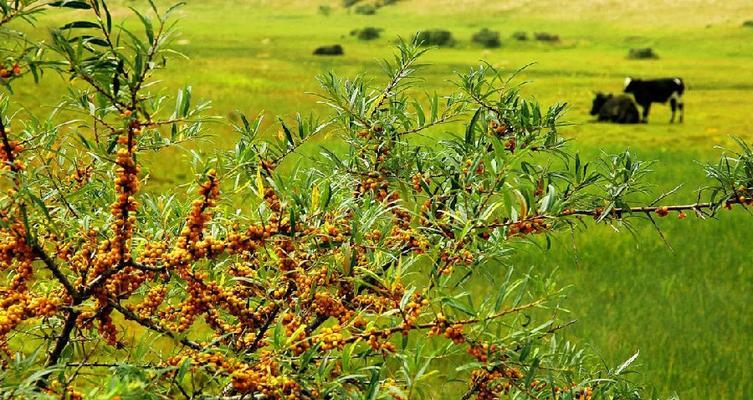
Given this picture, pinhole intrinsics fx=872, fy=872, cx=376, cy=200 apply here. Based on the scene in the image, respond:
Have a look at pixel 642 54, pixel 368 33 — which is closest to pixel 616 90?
pixel 642 54

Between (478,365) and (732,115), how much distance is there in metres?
18.2

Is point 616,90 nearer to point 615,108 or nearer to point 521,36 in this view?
point 615,108

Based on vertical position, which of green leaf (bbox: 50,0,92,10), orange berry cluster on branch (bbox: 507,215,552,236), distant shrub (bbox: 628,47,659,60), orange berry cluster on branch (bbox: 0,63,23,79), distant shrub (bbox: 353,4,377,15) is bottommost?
distant shrub (bbox: 628,47,659,60)

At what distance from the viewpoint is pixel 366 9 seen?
45.1 m

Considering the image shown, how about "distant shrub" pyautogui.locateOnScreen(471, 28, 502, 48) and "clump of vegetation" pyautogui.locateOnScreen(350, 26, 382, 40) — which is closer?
"distant shrub" pyautogui.locateOnScreen(471, 28, 502, 48)

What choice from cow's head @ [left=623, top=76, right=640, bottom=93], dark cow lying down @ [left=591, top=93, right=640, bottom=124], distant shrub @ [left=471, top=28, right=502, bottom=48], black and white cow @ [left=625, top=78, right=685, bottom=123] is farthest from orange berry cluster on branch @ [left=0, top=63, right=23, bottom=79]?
distant shrub @ [left=471, top=28, right=502, bottom=48]

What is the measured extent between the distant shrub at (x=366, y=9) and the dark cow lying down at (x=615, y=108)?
27658mm

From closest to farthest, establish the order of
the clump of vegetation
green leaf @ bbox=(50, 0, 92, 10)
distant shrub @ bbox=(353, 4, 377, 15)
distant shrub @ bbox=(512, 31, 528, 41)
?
1. green leaf @ bbox=(50, 0, 92, 10)
2. distant shrub @ bbox=(512, 31, 528, 41)
3. the clump of vegetation
4. distant shrub @ bbox=(353, 4, 377, 15)

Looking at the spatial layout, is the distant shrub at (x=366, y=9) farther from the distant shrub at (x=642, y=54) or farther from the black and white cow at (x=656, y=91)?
the black and white cow at (x=656, y=91)

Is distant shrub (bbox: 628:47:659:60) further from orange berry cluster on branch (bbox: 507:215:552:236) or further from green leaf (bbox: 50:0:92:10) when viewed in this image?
green leaf (bbox: 50:0:92:10)

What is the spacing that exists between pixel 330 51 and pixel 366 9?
16263 mm

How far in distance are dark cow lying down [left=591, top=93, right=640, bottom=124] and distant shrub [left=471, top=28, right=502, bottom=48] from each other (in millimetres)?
15838

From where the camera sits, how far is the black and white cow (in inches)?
712

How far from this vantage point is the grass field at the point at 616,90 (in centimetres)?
582
